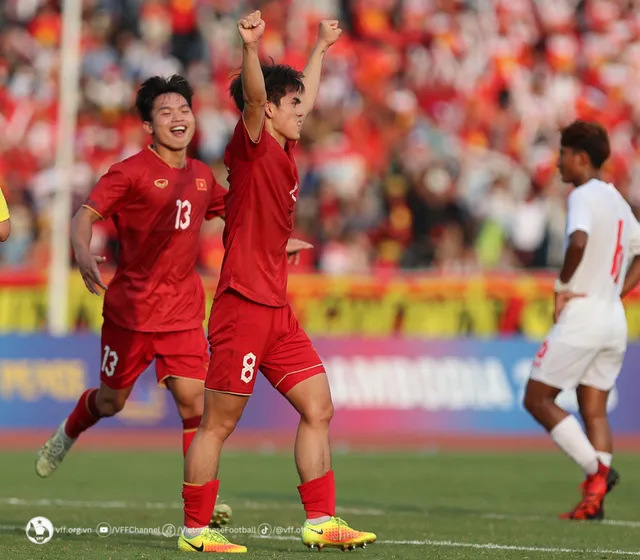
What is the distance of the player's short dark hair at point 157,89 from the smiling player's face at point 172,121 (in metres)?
0.04

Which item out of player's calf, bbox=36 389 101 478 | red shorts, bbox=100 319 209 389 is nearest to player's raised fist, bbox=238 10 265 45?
red shorts, bbox=100 319 209 389

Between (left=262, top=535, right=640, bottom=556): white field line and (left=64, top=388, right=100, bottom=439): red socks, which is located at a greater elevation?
(left=64, top=388, right=100, bottom=439): red socks

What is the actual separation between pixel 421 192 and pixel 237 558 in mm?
14877

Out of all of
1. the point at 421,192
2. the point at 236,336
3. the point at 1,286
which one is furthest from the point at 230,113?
the point at 236,336

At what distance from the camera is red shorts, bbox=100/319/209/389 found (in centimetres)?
940

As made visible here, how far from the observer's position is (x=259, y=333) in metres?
7.70

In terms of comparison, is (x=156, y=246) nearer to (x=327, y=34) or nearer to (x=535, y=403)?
(x=327, y=34)

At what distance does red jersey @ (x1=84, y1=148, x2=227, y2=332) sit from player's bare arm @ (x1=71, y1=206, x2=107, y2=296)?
42cm

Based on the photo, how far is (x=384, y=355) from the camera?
17.8 m

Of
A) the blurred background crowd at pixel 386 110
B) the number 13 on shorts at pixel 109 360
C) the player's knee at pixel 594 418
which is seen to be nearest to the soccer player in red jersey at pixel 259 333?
the number 13 on shorts at pixel 109 360

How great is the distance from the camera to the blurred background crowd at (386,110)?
70.1 ft

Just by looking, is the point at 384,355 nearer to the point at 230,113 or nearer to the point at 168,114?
the point at 230,113

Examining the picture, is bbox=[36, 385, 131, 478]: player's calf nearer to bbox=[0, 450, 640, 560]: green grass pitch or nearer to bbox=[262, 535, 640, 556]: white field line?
bbox=[0, 450, 640, 560]: green grass pitch

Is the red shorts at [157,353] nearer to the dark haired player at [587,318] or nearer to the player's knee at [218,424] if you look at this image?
the player's knee at [218,424]
